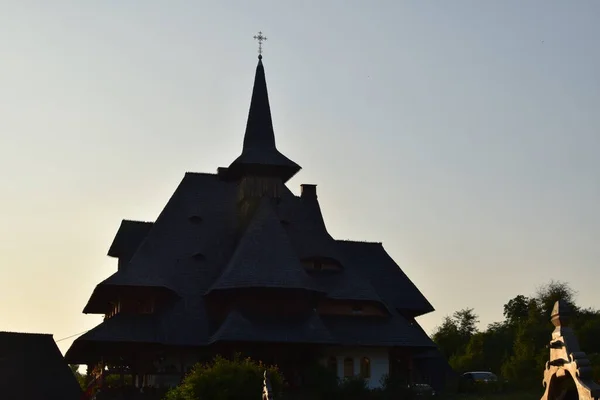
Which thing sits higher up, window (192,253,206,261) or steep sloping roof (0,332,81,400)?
window (192,253,206,261)

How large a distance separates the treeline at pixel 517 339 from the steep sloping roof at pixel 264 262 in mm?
11496

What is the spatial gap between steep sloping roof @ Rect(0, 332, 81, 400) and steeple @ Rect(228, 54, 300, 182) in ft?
42.6

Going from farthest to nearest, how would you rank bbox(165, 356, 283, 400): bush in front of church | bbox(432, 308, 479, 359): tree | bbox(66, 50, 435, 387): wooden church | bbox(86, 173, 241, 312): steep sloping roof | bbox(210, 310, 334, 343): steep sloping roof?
bbox(432, 308, 479, 359): tree
bbox(86, 173, 241, 312): steep sloping roof
bbox(66, 50, 435, 387): wooden church
bbox(210, 310, 334, 343): steep sloping roof
bbox(165, 356, 283, 400): bush in front of church

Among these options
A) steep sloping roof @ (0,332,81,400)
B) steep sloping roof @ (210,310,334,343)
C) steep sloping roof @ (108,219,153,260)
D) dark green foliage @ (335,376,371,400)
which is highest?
steep sloping roof @ (108,219,153,260)

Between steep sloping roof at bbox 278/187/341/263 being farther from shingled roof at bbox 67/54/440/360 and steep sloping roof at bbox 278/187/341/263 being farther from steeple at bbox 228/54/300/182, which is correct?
steeple at bbox 228/54/300/182

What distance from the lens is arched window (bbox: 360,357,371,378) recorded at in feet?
134

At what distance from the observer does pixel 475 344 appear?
74.4m

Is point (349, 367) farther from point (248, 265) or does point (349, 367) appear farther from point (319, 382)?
point (248, 265)

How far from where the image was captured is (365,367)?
41.2 m

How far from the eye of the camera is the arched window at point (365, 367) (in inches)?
1613

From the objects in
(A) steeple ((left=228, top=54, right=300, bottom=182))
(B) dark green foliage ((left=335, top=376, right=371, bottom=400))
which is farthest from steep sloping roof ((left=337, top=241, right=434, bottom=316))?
(B) dark green foliage ((left=335, top=376, right=371, bottom=400))

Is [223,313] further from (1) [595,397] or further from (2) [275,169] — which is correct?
(1) [595,397]

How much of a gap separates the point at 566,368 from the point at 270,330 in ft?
108

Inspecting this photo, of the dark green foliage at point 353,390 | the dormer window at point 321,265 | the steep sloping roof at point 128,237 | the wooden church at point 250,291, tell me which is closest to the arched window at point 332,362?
the wooden church at point 250,291
